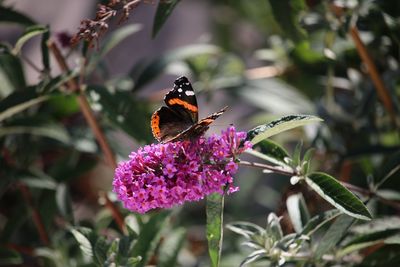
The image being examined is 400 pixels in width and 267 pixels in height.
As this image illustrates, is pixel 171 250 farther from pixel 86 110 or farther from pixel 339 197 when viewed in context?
pixel 339 197

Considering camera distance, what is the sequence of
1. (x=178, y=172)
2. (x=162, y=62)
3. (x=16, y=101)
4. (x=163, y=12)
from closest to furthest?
(x=178, y=172) → (x=163, y=12) → (x=16, y=101) → (x=162, y=62)

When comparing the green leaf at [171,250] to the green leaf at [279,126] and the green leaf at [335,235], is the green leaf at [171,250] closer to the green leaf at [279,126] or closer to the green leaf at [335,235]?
the green leaf at [335,235]

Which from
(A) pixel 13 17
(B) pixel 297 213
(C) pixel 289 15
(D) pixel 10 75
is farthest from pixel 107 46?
(B) pixel 297 213

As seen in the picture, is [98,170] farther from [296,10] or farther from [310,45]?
[296,10]

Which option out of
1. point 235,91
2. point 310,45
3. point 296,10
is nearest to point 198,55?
point 235,91

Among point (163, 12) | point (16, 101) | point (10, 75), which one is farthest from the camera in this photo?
point (10, 75)

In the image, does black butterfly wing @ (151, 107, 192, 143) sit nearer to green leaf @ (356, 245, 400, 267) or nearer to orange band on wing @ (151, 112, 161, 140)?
orange band on wing @ (151, 112, 161, 140)
